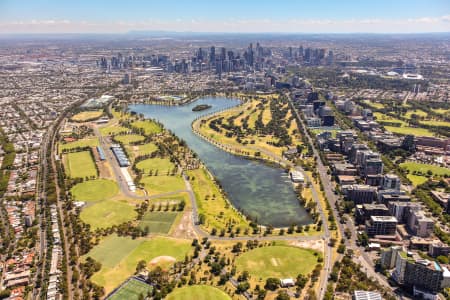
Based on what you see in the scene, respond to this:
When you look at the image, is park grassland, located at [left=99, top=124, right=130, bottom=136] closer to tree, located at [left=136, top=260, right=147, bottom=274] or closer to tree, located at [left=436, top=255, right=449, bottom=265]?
tree, located at [left=136, top=260, right=147, bottom=274]

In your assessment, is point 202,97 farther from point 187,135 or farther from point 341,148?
point 341,148

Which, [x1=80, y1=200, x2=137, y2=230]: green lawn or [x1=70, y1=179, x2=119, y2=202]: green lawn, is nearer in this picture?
[x1=80, y1=200, x2=137, y2=230]: green lawn

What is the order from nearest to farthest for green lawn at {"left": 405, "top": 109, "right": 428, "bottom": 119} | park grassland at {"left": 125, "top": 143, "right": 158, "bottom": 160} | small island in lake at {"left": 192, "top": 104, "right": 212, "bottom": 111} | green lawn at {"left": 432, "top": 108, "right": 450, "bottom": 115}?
park grassland at {"left": 125, "top": 143, "right": 158, "bottom": 160} < green lawn at {"left": 405, "top": 109, "right": 428, "bottom": 119} < green lawn at {"left": 432, "top": 108, "right": 450, "bottom": 115} < small island in lake at {"left": 192, "top": 104, "right": 212, "bottom": 111}

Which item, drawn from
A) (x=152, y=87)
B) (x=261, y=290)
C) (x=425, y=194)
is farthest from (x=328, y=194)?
(x=152, y=87)

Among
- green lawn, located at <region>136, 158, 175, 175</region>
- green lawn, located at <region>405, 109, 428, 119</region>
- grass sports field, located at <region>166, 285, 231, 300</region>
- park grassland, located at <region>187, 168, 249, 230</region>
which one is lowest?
grass sports field, located at <region>166, 285, 231, 300</region>

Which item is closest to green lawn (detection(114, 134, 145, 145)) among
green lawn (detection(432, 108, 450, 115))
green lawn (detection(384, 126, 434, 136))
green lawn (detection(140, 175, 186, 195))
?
green lawn (detection(140, 175, 186, 195))

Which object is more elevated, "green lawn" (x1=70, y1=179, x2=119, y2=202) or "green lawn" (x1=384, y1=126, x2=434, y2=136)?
"green lawn" (x1=384, y1=126, x2=434, y2=136)

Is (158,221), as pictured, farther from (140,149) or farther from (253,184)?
(140,149)
